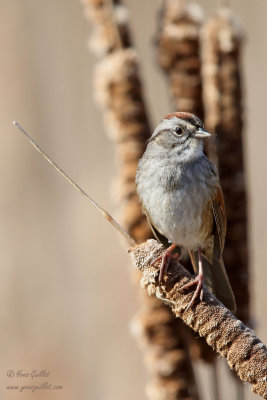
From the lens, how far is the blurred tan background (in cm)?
371

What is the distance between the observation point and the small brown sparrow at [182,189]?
2594mm

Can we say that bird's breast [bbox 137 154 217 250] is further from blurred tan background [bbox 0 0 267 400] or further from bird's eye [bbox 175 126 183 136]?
blurred tan background [bbox 0 0 267 400]

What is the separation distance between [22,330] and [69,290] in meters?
0.42

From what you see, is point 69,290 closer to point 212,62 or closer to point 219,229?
point 219,229

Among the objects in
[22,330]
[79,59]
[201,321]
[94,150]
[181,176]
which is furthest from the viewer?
[79,59]

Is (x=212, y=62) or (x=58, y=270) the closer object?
(x=212, y=62)

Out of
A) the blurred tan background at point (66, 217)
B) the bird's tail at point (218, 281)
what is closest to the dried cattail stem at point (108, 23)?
the bird's tail at point (218, 281)

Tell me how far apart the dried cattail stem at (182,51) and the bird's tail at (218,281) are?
27.1 inches

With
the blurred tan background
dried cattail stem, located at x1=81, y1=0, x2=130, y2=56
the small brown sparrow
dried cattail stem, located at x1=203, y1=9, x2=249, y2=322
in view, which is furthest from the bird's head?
the blurred tan background

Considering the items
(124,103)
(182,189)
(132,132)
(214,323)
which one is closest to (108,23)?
(124,103)

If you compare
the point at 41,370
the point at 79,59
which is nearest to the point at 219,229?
the point at 41,370

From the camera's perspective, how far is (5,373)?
3.40 m

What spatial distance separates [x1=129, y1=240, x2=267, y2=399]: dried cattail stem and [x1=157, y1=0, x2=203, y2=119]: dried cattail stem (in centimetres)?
107

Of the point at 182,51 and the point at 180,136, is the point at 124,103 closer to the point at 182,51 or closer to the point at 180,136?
the point at 180,136
